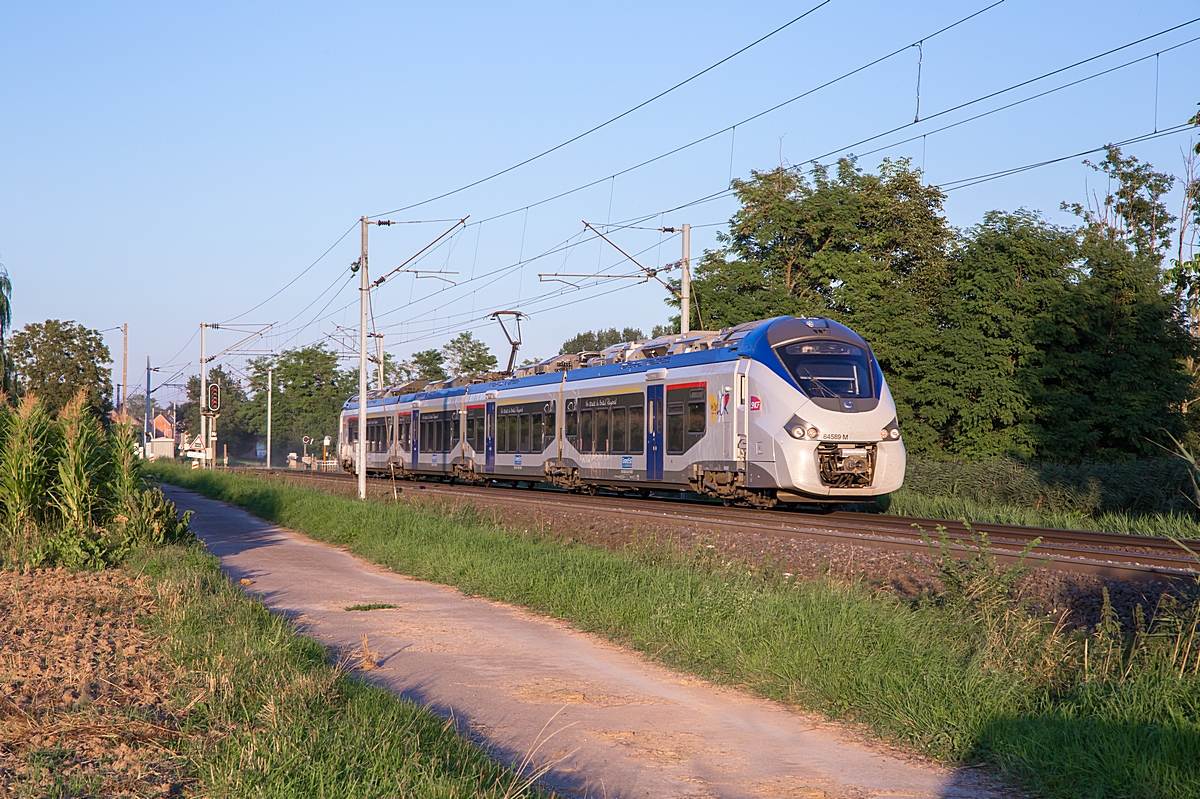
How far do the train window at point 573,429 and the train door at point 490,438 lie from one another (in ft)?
19.7

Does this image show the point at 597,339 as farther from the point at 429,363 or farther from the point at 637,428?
the point at 637,428

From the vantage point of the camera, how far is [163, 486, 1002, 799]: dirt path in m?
6.33

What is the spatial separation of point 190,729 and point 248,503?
85.4ft

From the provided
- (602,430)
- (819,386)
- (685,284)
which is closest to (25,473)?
(819,386)

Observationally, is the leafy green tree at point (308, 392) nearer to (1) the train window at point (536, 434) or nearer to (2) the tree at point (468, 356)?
(2) the tree at point (468, 356)

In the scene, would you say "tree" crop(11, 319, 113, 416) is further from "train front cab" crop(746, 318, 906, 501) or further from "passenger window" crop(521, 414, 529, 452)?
"train front cab" crop(746, 318, 906, 501)

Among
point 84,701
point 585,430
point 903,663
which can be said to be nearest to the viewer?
point 84,701

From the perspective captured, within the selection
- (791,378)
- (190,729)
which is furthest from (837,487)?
(190,729)

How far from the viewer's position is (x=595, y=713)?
788cm

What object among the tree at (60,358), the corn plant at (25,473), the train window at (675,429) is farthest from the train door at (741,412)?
the tree at (60,358)

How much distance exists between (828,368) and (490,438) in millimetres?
16790

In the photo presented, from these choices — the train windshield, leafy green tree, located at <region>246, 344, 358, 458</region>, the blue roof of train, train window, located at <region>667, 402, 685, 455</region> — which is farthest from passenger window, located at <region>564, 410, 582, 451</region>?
leafy green tree, located at <region>246, 344, 358, 458</region>

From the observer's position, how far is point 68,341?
201 feet

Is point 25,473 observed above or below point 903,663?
above
